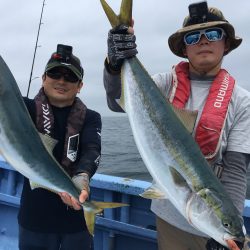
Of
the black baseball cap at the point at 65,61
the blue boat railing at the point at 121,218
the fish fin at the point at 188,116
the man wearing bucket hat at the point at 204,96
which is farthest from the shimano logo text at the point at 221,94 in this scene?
the blue boat railing at the point at 121,218

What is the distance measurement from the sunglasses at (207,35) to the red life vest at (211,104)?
327mm

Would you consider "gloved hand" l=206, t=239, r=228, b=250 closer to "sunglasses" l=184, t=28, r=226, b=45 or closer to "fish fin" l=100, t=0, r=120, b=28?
"sunglasses" l=184, t=28, r=226, b=45

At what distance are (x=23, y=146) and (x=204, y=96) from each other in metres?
1.64

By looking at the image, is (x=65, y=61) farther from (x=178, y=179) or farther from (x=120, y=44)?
(x=178, y=179)

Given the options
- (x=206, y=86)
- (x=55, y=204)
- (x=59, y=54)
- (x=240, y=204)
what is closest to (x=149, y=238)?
(x=55, y=204)

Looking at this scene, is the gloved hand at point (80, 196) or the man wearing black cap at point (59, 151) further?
the man wearing black cap at point (59, 151)

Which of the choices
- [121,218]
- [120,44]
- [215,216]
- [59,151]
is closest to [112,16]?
[120,44]

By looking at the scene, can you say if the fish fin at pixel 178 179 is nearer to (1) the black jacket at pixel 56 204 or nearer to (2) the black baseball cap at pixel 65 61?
(1) the black jacket at pixel 56 204

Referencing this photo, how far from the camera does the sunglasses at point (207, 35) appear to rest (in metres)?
3.09

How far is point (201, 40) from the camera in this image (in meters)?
3.10

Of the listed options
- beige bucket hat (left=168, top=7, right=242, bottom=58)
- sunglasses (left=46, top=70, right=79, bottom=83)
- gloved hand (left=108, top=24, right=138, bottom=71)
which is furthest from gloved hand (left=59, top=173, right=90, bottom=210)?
beige bucket hat (left=168, top=7, right=242, bottom=58)

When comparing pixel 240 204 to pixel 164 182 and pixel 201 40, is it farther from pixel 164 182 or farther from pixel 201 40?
pixel 201 40

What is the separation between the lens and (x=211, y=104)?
309 centimetres

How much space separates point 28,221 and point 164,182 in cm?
166
